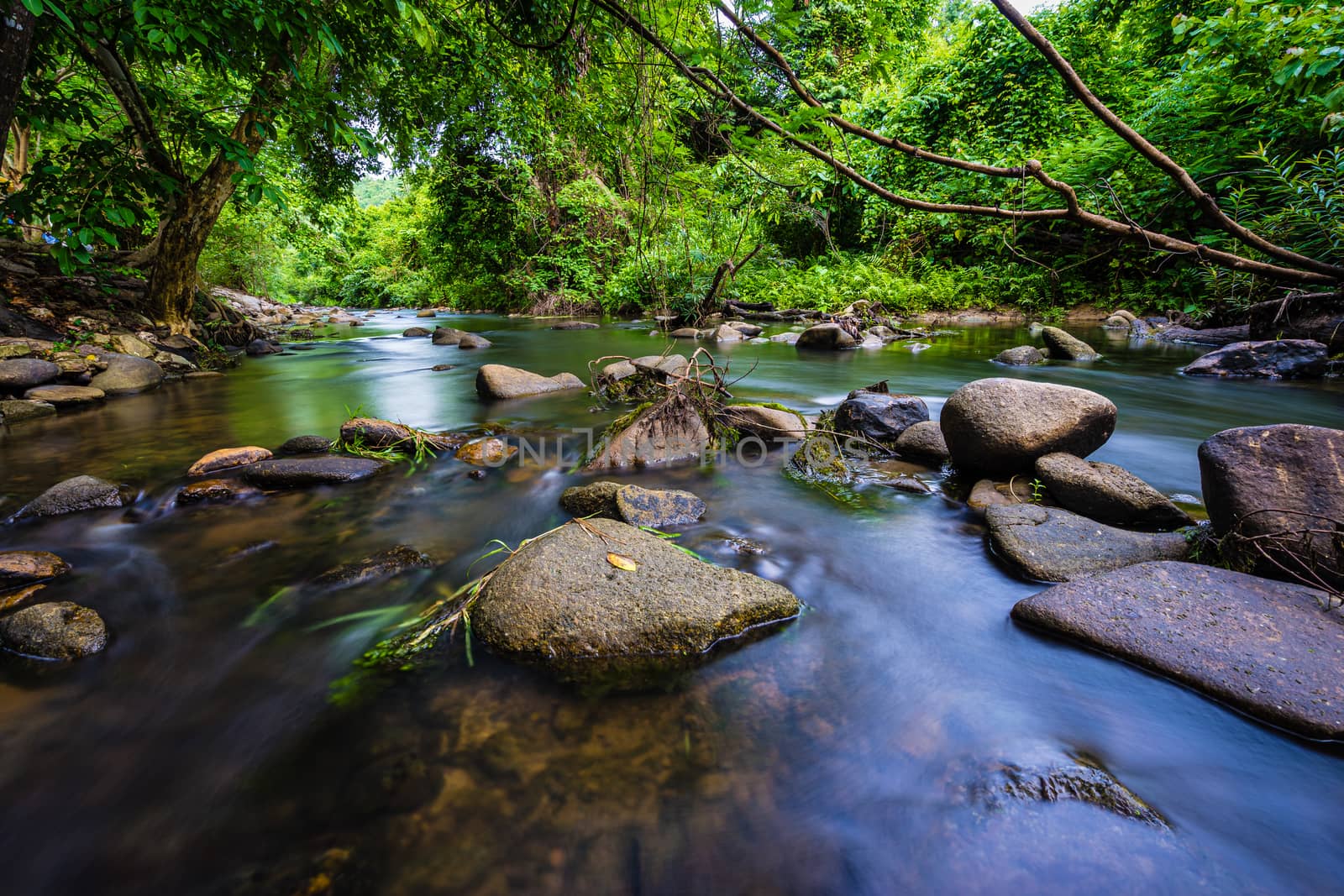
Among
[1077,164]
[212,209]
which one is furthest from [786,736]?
[1077,164]

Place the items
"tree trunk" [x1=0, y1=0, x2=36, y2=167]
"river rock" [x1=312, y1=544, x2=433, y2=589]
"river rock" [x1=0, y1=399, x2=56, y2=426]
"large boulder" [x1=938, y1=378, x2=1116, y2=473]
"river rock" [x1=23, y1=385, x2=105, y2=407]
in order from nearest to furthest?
"river rock" [x1=312, y1=544, x2=433, y2=589] < "large boulder" [x1=938, y1=378, x2=1116, y2=473] < "tree trunk" [x1=0, y1=0, x2=36, y2=167] < "river rock" [x1=0, y1=399, x2=56, y2=426] < "river rock" [x1=23, y1=385, x2=105, y2=407]

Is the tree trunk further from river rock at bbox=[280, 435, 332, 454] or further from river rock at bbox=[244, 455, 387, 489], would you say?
river rock at bbox=[244, 455, 387, 489]

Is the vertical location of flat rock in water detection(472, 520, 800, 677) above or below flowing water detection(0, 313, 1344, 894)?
above

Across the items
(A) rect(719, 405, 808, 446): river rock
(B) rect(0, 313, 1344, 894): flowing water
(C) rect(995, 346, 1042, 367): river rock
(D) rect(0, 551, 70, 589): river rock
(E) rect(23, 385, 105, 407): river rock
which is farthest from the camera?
(C) rect(995, 346, 1042, 367): river rock

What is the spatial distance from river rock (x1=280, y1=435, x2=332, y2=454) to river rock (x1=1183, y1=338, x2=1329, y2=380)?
1064 centimetres

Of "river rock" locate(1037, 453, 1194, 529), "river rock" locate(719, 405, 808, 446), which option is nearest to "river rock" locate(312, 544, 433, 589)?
"river rock" locate(719, 405, 808, 446)

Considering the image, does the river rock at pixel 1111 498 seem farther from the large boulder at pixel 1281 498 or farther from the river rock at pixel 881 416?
the river rock at pixel 881 416

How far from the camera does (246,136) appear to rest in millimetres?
7613

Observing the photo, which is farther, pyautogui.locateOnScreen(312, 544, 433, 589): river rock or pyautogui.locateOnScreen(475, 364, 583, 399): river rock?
pyautogui.locateOnScreen(475, 364, 583, 399): river rock

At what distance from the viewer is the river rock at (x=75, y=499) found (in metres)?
3.31

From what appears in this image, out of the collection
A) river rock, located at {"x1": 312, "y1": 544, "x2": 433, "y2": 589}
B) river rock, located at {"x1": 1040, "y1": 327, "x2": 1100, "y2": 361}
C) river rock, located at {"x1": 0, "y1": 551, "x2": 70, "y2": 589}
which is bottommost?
river rock, located at {"x1": 312, "y1": 544, "x2": 433, "y2": 589}

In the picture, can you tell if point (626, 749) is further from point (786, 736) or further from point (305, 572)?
point (305, 572)

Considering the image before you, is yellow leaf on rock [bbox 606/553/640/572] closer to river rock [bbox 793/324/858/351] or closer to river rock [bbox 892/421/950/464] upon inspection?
river rock [bbox 892/421/950/464]

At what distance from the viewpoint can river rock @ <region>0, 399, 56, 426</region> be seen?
5.59 meters
